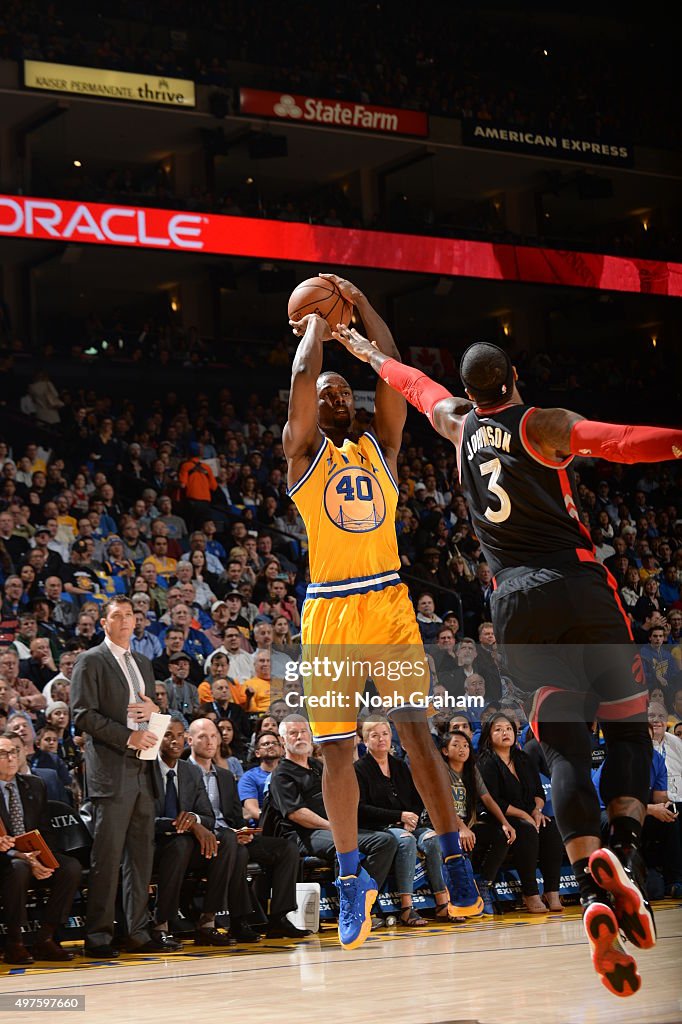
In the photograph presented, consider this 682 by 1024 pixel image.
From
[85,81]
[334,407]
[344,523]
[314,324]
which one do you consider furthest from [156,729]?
[85,81]

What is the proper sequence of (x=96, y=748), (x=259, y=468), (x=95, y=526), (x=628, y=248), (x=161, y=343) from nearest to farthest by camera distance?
(x=96, y=748) → (x=95, y=526) → (x=259, y=468) → (x=161, y=343) → (x=628, y=248)

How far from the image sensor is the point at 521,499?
4.32m

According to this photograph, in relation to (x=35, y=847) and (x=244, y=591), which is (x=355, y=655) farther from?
(x=244, y=591)

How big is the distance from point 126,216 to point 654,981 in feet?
38.1

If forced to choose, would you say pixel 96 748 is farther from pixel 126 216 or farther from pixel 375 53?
pixel 375 53

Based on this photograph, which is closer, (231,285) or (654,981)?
(654,981)

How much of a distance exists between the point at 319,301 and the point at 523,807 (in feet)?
15.1

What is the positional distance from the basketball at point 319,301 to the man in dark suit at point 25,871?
3215 millimetres

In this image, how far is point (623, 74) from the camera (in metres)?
18.0

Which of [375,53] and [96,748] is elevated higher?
[375,53]

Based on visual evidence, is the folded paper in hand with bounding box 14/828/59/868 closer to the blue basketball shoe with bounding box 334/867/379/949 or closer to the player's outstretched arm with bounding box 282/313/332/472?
the blue basketball shoe with bounding box 334/867/379/949

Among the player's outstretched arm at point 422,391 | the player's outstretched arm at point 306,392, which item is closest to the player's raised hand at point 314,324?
the player's outstretched arm at point 306,392

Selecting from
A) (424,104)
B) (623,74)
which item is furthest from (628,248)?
(424,104)

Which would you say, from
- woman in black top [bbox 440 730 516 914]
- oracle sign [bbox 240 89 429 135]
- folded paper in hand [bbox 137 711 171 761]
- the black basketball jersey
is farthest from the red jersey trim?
oracle sign [bbox 240 89 429 135]
